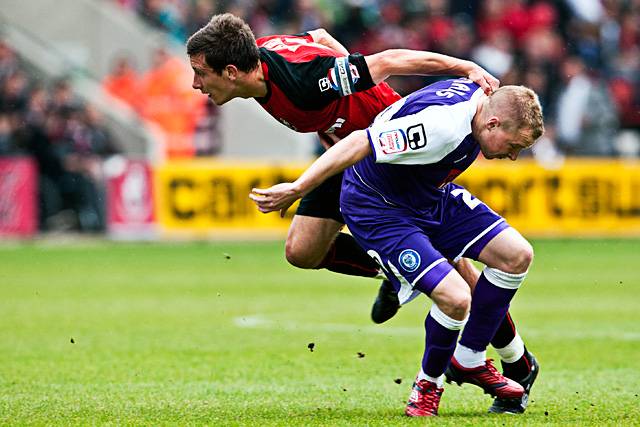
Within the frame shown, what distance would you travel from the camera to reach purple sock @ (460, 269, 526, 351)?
22.0 ft

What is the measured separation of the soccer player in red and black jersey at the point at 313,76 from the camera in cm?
700

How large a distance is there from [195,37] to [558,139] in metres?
14.8

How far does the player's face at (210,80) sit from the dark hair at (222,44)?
0.03 metres

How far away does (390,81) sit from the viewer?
21.5 meters

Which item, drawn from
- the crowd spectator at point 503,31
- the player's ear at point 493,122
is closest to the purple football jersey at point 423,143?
the player's ear at point 493,122

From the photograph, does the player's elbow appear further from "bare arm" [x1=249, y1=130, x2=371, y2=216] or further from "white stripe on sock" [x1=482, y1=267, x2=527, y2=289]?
"white stripe on sock" [x1=482, y1=267, x2=527, y2=289]

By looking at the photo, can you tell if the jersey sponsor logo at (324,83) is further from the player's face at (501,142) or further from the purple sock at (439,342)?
the purple sock at (439,342)

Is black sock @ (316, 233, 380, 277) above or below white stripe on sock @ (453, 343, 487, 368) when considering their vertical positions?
above

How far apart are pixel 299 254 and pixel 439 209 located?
1461 millimetres

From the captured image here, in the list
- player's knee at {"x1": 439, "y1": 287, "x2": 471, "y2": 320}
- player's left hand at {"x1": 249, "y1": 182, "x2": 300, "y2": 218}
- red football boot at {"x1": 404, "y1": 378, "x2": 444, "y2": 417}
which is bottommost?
red football boot at {"x1": 404, "y1": 378, "x2": 444, "y2": 417}

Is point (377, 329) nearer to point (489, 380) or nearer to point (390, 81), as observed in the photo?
point (489, 380)

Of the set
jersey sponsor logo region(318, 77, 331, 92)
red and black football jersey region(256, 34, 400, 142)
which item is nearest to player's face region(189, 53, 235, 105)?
red and black football jersey region(256, 34, 400, 142)

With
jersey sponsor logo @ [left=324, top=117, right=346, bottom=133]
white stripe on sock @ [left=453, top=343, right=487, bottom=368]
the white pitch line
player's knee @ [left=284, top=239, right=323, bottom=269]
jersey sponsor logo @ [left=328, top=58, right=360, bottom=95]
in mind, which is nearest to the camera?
white stripe on sock @ [left=453, top=343, right=487, bottom=368]

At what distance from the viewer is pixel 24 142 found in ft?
69.9
